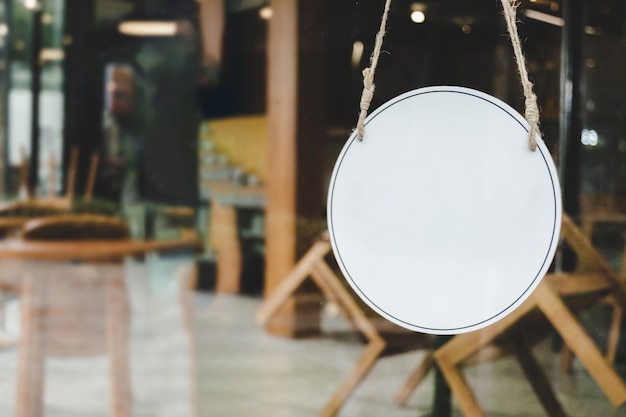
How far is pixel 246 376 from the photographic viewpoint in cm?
189

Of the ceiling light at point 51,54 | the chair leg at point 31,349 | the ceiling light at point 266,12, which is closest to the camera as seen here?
the ceiling light at point 266,12

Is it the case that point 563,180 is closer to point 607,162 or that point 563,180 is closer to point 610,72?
point 607,162

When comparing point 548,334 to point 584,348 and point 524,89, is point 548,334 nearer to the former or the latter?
point 584,348

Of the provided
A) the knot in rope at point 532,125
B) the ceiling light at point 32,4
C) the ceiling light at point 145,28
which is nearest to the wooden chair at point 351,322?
the knot in rope at point 532,125

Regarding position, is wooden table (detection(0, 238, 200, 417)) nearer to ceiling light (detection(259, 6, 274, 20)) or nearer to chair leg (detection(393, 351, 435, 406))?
ceiling light (detection(259, 6, 274, 20))

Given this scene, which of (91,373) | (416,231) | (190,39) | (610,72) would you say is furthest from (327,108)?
(91,373)

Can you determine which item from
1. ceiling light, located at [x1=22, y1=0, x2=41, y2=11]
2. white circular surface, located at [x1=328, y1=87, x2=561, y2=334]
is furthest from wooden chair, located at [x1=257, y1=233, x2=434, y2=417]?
ceiling light, located at [x1=22, y1=0, x2=41, y2=11]

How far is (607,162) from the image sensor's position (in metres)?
1.59

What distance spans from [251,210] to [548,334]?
0.88 metres

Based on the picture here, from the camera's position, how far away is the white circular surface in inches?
34.9

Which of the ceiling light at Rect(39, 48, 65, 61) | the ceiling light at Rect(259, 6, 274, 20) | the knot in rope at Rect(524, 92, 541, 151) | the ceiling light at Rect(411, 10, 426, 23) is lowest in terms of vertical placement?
the knot in rope at Rect(524, 92, 541, 151)

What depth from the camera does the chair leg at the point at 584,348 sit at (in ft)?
4.37

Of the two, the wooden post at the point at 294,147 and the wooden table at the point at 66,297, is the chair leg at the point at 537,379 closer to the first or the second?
the wooden post at the point at 294,147

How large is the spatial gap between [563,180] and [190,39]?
4.55 feet
